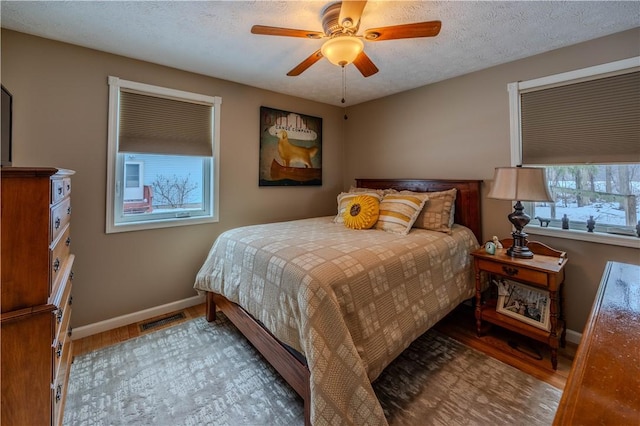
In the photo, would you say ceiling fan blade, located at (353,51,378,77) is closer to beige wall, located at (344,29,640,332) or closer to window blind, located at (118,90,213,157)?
beige wall, located at (344,29,640,332)

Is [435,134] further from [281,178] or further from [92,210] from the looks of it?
[92,210]

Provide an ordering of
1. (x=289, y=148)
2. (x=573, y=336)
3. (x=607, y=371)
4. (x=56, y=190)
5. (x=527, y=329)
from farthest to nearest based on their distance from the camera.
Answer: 1. (x=289, y=148)
2. (x=573, y=336)
3. (x=527, y=329)
4. (x=56, y=190)
5. (x=607, y=371)

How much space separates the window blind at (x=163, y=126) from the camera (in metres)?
2.49

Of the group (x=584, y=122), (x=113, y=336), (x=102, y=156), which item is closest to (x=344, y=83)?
(x=584, y=122)

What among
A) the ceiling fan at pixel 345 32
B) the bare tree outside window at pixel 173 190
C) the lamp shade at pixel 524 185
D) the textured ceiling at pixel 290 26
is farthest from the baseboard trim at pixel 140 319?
the ceiling fan at pixel 345 32

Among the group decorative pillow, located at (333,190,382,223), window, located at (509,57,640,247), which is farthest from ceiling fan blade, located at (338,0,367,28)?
window, located at (509,57,640,247)

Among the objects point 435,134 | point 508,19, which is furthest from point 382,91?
point 508,19

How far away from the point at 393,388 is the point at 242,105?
3053 mm

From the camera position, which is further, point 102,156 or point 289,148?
point 289,148

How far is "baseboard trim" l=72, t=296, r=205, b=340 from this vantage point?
2.34 m

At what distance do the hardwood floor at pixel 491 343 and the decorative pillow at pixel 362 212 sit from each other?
115 cm

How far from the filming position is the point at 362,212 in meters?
2.63

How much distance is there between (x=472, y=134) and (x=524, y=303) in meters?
1.64

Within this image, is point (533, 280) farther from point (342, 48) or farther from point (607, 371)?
point (342, 48)
